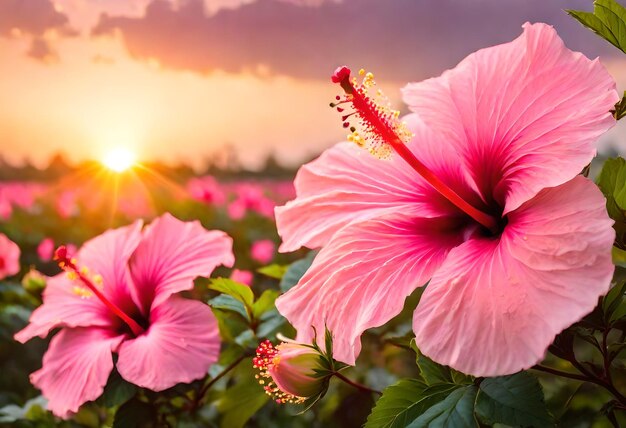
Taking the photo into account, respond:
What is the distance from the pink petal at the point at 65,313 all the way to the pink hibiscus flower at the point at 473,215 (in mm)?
266

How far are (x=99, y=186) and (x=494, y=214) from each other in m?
1.59

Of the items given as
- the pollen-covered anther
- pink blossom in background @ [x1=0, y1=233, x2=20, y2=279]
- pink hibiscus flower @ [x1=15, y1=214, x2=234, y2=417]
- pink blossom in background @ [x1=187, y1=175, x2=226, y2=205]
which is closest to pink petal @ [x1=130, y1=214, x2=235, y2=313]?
pink hibiscus flower @ [x1=15, y1=214, x2=234, y2=417]

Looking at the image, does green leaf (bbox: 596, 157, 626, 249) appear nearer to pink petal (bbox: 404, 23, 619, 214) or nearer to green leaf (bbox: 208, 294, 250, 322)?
pink petal (bbox: 404, 23, 619, 214)

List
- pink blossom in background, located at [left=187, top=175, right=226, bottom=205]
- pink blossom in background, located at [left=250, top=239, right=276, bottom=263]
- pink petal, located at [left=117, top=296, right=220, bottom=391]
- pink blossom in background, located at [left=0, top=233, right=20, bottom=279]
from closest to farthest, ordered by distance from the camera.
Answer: pink petal, located at [left=117, top=296, right=220, bottom=391] → pink blossom in background, located at [left=0, top=233, right=20, bottom=279] → pink blossom in background, located at [left=250, top=239, right=276, bottom=263] → pink blossom in background, located at [left=187, top=175, right=226, bottom=205]

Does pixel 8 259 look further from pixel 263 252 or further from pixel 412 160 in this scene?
pixel 412 160

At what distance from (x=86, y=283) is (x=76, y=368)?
9cm

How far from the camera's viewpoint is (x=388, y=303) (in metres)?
0.52

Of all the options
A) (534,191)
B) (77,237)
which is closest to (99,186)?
(77,237)

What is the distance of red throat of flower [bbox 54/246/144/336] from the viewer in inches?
29.4

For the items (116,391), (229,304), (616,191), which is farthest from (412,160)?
(116,391)

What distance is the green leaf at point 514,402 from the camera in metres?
0.47

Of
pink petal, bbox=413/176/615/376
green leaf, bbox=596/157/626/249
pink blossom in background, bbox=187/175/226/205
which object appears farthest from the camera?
pink blossom in background, bbox=187/175/226/205

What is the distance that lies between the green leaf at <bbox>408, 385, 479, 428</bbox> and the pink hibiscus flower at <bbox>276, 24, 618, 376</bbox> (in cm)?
6

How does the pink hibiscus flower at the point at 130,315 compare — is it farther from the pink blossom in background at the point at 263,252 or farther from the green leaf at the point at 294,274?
the pink blossom in background at the point at 263,252
